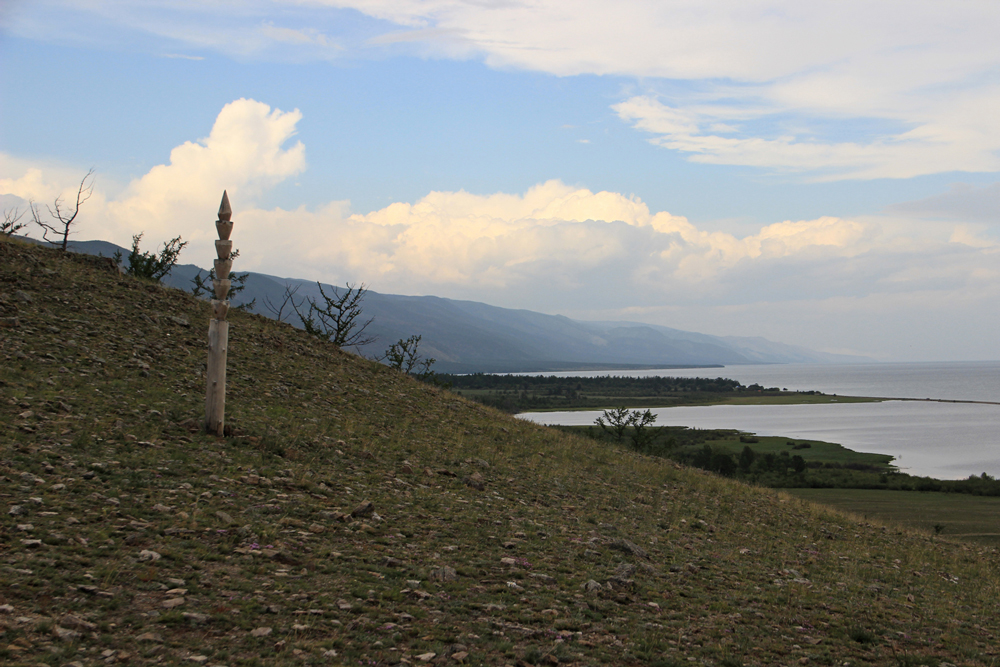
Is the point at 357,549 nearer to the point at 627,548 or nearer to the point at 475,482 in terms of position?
the point at 627,548

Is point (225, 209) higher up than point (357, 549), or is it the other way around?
point (225, 209)

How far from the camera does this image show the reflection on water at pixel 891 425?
87125 millimetres

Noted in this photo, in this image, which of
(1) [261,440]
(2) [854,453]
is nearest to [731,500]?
(1) [261,440]

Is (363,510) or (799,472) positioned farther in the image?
(799,472)

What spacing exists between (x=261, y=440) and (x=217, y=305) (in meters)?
2.93

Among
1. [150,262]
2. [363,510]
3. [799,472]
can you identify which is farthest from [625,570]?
[799,472]

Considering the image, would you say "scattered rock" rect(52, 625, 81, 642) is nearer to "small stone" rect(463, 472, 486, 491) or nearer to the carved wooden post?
the carved wooden post

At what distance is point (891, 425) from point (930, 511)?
11414cm

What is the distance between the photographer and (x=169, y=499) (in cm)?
942

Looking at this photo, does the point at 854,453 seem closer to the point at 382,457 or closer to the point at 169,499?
the point at 382,457

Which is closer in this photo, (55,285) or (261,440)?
(261,440)

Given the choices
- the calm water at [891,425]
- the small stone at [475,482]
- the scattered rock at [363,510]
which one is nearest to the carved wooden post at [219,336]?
the scattered rock at [363,510]

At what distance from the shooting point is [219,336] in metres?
13.6

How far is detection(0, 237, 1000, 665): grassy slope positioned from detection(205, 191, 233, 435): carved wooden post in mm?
687
